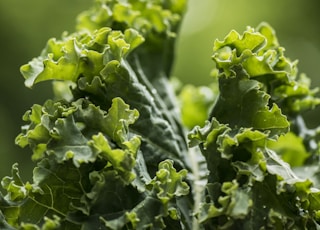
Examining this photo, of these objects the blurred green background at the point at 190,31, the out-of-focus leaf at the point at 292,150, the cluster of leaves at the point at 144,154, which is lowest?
the out-of-focus leaf at the point at 292,150

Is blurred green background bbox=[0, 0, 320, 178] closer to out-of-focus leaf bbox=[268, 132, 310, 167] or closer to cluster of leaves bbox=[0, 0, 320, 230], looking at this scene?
out-of-focus leaf bbox=[268, 132, 310, 167]

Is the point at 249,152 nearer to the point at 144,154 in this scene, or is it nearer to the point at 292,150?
the point at 144,154

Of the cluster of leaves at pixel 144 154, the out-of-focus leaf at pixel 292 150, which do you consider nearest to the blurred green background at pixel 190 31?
the out-of-focus leaf at pixel 292 150

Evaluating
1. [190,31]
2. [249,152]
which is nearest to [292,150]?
[249,152]

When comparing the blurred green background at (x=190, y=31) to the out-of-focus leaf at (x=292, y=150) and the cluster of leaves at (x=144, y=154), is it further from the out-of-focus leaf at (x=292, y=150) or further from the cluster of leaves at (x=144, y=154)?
the cluster of leaves at (x=144, y=154)

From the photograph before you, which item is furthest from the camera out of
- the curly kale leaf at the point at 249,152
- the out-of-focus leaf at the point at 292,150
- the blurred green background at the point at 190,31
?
the blurred green background at the point at 190,31

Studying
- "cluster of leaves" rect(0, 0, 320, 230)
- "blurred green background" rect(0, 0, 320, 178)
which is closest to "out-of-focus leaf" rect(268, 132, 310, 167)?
"cluster of leaves" rect(0, 0, 320, 230)

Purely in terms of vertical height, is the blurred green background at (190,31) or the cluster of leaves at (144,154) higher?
the blurred green background at (190,31)
